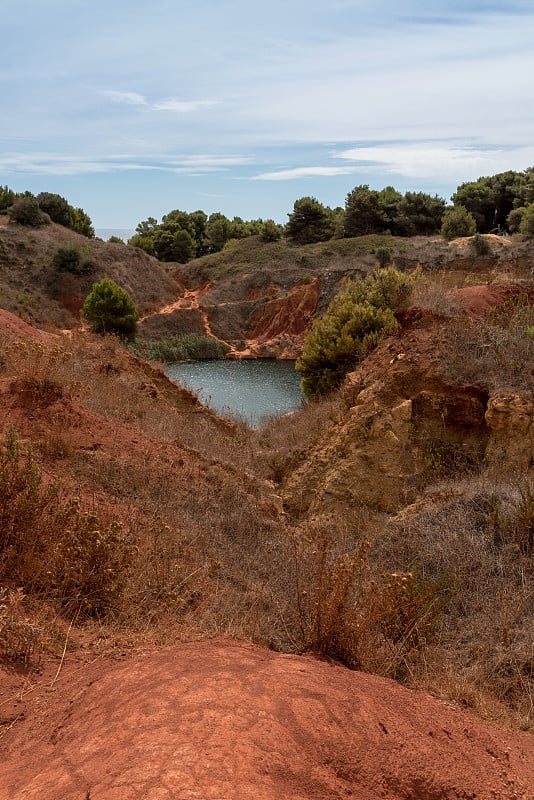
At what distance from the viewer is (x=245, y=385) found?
25.4 metres

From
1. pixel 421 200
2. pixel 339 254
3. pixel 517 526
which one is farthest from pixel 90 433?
pixel 421 200

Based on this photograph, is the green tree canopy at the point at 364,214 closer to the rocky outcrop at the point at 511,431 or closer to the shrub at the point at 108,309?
the shrub at the point at 108,309

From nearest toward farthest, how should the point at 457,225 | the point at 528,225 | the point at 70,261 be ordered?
the point at 528,225, the point at 70,261, the point at 457,225

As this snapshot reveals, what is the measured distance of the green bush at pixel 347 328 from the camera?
14.1 meters

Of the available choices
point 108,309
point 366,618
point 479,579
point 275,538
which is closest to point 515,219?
point 108,309

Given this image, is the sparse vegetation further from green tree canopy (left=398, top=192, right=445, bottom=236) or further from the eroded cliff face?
green tree canopy (left=398, top=192, right=445, bottom=236)

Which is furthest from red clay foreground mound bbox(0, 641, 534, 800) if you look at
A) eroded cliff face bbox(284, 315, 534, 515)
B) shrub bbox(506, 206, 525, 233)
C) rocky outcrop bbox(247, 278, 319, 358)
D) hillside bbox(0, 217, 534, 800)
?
shrub bbox(506, 206, 525, 233)

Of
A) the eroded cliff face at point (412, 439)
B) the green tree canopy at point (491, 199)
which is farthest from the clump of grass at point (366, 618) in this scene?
the green tree canopy at point (491, 199)

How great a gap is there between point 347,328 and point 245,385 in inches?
452

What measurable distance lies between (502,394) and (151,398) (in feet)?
23.6

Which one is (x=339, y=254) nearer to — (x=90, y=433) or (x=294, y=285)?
(x=294, y=285)

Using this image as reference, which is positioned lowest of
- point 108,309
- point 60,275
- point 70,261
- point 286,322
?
point 286,322

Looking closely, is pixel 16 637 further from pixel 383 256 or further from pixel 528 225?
pixel 528 225

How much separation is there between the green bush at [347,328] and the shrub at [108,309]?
15396mm
